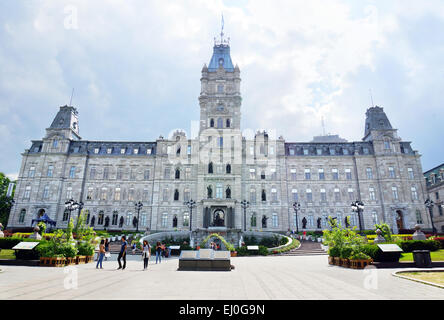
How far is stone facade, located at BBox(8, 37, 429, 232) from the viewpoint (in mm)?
45781

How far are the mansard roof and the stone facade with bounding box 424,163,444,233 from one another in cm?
4475

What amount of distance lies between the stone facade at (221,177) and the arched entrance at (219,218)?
0.70 ft

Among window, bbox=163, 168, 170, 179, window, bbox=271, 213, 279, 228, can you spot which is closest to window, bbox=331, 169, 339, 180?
window, bbox=271, 213, 279, 228

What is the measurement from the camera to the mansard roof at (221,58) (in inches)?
2118

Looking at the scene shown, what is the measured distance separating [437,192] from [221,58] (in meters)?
49.7

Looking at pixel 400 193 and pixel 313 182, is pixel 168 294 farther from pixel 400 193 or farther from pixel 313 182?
pixel 400 193

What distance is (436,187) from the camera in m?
48.6

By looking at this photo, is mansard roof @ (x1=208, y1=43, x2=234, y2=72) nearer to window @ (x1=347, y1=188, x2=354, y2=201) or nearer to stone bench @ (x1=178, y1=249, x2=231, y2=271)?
window @ (x1=347, y1=188, x2=354, y2=201)

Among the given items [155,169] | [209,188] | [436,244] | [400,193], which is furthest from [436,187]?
[155,169]

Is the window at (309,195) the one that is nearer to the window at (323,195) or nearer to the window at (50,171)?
the window at (323,195)

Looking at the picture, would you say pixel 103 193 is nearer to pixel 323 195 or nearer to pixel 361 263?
pixel 323 195

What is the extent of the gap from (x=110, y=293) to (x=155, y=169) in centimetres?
4178

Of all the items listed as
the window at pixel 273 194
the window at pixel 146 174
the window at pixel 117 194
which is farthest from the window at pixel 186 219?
the window at pixel 273 194
